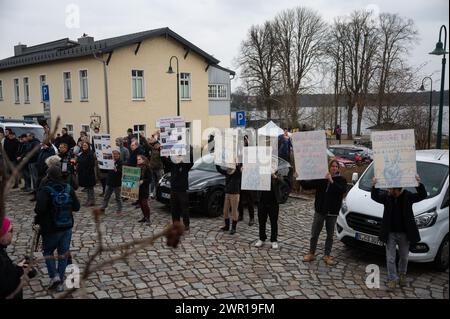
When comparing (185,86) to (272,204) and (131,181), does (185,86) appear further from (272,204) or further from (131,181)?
(272,204)

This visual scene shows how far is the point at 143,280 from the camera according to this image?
5984 mm

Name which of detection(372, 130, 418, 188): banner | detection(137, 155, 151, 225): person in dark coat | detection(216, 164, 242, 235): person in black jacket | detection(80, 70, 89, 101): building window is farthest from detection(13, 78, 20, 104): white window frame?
detection(372, 130, 418, 188): banner

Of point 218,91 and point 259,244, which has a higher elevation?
point 218,91

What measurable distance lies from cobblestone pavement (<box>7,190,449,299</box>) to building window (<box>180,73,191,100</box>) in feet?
65.5

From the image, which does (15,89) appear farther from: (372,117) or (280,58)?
(372,117)

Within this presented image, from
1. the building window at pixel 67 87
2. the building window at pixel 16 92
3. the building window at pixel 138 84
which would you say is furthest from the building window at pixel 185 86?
the building window at pixel 16 92

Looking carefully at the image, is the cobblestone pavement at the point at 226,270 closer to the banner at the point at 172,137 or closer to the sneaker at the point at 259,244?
the sneaker at the point at 259,244

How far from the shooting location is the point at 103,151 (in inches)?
415

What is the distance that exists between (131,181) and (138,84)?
17255 millimetres

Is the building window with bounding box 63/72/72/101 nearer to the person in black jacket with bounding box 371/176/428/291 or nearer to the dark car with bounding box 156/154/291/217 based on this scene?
the dark car with bounding box 156/154/291/217

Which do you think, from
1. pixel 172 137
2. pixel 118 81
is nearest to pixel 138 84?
pixel 118 81

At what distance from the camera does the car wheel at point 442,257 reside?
6059 mm

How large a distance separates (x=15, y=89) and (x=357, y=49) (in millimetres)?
32891
